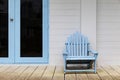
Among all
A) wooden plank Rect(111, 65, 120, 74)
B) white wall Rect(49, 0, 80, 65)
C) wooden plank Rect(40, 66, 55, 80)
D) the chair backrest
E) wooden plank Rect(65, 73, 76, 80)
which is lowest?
wooden plank Rect(65, 73, 76, 80)

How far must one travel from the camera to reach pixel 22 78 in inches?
211

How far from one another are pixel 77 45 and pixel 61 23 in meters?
0.70

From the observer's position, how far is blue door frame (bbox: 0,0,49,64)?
6922 mm

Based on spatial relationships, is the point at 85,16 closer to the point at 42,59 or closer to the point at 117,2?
the point at 117,2

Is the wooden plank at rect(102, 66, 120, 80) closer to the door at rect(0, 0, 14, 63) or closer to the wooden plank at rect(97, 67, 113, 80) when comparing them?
the wooden plank at rect(97, 67, 113, 80)

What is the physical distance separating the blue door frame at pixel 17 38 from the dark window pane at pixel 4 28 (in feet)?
0.35

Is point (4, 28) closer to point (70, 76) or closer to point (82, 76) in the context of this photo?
point (70, 76)

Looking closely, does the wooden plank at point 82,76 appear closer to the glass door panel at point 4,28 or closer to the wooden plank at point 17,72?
the wooden plank at point 17,72

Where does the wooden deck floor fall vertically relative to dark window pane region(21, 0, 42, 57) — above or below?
below

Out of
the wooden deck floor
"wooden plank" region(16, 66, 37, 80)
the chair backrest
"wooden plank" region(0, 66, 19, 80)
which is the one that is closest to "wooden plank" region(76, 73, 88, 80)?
the wooden deck floor

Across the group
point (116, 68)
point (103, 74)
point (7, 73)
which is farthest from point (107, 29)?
point (7, 73)

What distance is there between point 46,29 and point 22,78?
1912 mm

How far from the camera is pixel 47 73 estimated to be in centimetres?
591

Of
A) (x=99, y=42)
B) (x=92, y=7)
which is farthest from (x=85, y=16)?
(x=99, y=42)
